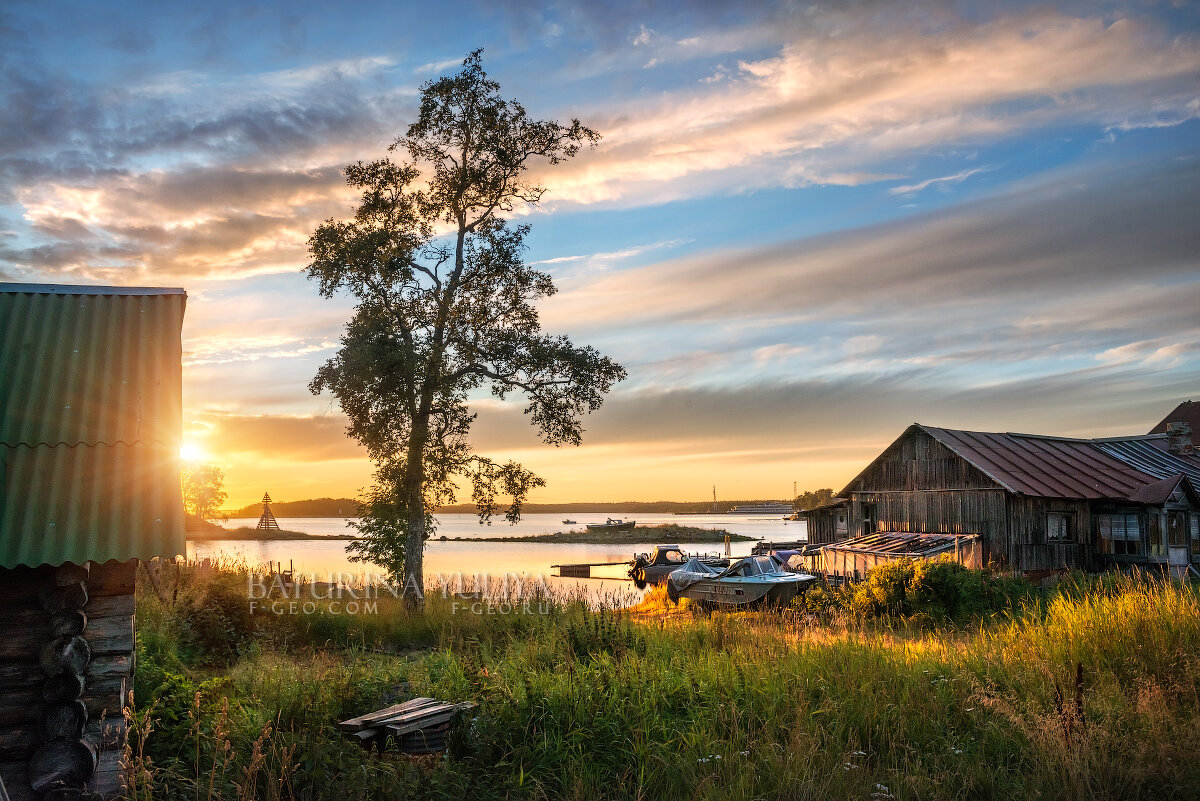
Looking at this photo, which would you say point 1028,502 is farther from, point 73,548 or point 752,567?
point 73,548

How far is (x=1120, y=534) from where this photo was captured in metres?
31.5

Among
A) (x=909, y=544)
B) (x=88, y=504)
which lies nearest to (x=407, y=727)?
(x=88, y=504)

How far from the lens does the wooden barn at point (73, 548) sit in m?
6.74

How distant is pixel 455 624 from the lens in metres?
14.9

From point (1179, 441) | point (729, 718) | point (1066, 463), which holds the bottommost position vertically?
point (729, 718)

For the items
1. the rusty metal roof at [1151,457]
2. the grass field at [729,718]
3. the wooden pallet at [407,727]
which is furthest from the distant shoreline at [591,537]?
the wooden pallet at [407,727]

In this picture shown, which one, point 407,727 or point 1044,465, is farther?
point 1044,465

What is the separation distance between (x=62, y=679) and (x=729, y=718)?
20.0 feet

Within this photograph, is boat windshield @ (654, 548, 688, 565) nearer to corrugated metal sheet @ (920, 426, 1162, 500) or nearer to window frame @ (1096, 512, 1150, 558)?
corrugated metal sheet @ (920, 426, 1162, 500)

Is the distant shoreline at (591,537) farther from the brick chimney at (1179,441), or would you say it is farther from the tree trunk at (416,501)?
the tree trunk at (416,501)

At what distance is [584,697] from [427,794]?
206 cm

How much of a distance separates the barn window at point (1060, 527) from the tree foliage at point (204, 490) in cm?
5918

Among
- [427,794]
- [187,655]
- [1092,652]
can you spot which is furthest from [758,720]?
[187,655]

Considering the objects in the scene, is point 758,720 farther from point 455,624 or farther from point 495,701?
point 455,624
